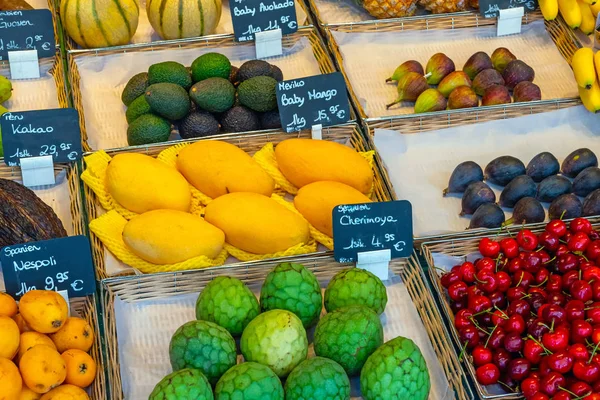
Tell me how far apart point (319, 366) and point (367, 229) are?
1.60ft

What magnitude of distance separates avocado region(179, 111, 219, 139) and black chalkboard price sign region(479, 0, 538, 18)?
115 centimetres

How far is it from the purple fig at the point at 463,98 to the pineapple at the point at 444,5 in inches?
19.2

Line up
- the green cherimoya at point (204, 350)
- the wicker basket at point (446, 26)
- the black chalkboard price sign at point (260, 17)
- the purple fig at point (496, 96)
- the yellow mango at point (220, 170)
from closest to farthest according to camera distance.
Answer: the green cherimoya at point (204, 350), the yellow mango at point (220, 170), the purple fig at point (496, 96), the black chalkboard price sign at point (260, 17), the wicker basket at point (446, 26)

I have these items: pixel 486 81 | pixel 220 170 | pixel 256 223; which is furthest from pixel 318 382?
pixel 486 81

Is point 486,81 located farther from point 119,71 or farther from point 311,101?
point 119,71

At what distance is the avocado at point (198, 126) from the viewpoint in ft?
8.07

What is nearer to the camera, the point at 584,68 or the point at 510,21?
the point at 584,68

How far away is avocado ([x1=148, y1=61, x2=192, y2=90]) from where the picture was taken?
2514 mm

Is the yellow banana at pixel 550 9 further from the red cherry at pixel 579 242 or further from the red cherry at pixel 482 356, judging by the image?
the red cherry at pixel 482 356

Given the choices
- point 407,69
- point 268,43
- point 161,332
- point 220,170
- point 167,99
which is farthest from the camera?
point 268,43

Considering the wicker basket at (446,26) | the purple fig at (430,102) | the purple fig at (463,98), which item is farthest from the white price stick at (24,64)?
the purple fig at (463,98)

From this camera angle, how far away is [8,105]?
266 centimetres

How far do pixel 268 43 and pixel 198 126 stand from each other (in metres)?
0.57

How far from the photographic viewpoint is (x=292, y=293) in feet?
6.12
